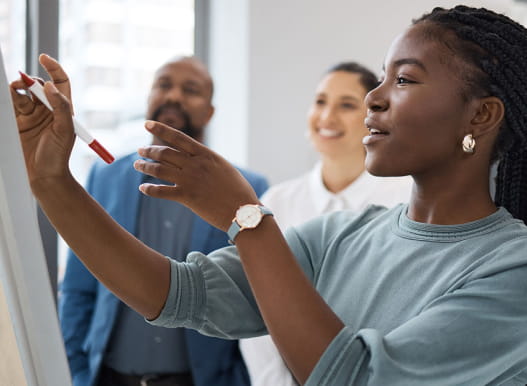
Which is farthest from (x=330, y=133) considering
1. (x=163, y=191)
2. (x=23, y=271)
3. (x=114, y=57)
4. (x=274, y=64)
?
(x=23, y=271)

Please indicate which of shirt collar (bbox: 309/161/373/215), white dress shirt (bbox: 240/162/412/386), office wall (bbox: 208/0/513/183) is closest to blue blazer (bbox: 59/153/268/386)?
white dress shirt (bbox: 240/162/412/386)

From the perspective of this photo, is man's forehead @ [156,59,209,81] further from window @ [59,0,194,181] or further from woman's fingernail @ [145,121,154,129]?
woman's fingernail @ [145,121,154,129]

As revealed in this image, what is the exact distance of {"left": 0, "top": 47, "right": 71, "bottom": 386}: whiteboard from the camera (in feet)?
1.55

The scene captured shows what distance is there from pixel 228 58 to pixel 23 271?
7.46 ft

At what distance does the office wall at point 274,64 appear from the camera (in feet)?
8.42

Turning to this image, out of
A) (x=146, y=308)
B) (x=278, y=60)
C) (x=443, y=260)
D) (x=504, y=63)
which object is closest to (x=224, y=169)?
(x=146, y=308)

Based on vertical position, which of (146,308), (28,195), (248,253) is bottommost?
(146,308)

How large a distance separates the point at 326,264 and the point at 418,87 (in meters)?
0.30

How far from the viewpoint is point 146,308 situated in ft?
2.85

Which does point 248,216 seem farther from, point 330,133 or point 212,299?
point 330,133

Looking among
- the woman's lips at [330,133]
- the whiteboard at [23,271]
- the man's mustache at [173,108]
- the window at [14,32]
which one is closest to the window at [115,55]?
the window at [14,32]

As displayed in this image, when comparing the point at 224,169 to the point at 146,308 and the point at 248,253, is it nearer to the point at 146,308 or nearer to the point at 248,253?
the point at 248,253

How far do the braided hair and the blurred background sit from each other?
5.35ft

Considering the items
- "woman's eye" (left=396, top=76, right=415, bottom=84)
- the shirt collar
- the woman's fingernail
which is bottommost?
the shirt collar
